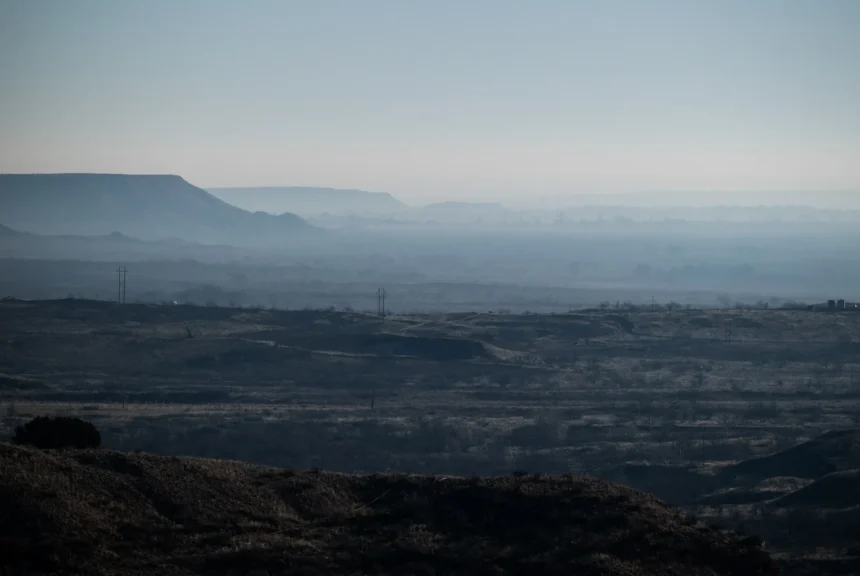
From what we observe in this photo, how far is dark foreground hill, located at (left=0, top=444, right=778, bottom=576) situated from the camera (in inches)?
584

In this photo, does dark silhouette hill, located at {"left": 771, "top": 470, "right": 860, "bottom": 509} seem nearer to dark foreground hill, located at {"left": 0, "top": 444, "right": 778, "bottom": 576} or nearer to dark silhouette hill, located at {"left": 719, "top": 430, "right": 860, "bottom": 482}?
dark silhouette hill, located at {"left": 719, "top": 430, "right": 860, "bottom": 482}

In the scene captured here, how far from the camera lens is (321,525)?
16.6m

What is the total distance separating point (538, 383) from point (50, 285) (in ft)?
293

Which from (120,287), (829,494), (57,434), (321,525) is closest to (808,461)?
(829,494)

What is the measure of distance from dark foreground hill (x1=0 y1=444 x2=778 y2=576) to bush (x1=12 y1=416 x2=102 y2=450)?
9.77ft

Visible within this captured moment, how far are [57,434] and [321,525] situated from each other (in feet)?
→ 22.0

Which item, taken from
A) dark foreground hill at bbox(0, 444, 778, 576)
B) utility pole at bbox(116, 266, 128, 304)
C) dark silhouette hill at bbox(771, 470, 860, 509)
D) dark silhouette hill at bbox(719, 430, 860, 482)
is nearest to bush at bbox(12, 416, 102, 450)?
dark foreground hill at bbox(0, 444, 778, 576)

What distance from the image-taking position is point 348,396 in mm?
55031

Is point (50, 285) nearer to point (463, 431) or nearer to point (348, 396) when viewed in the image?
point (348, 396)

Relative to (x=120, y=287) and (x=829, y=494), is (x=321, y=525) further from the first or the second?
(x=120, y=287)

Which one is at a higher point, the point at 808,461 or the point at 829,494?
the point at 829,494

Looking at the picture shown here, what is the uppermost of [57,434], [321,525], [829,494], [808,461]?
[57,434]

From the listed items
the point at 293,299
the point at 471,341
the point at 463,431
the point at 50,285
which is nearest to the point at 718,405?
the point at 463,431

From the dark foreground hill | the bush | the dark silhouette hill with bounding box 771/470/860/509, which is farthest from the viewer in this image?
the dark silhouette hill with bounding box 771/470/860/509
